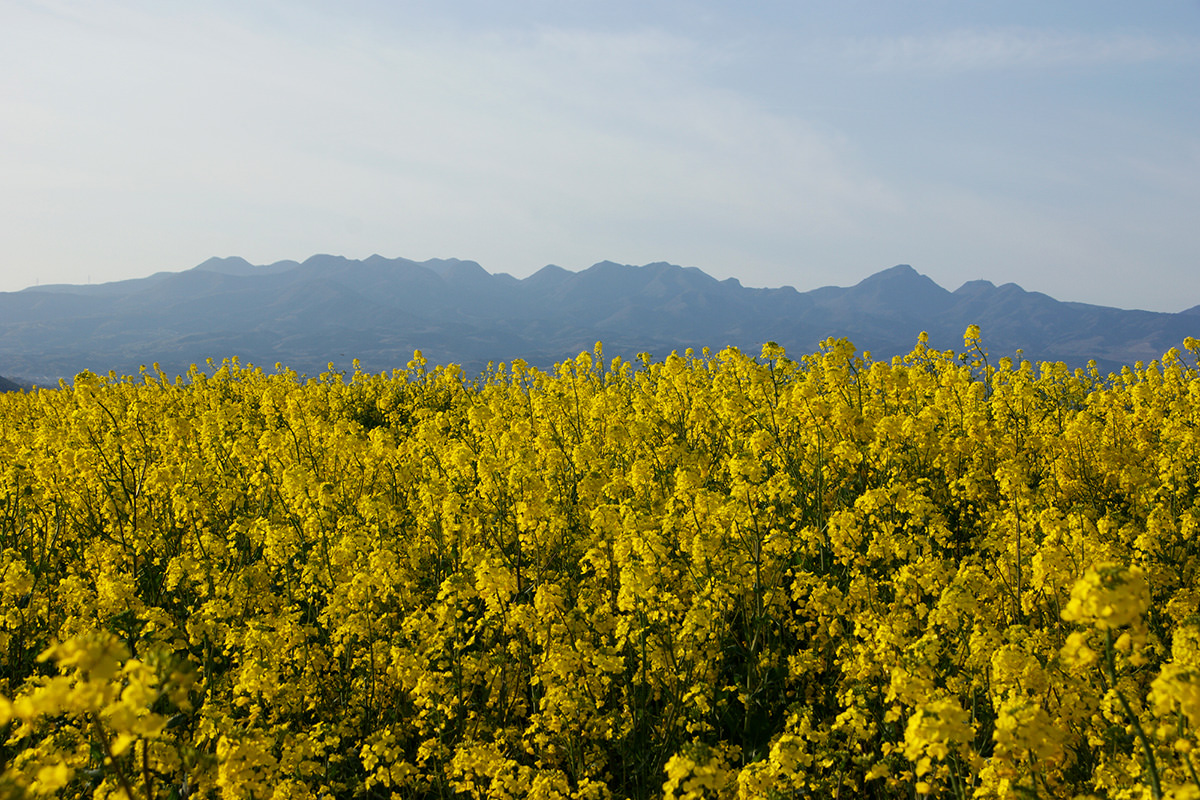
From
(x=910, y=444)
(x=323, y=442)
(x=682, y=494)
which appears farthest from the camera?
(x=323, y=442)

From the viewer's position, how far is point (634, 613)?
15.1 feet

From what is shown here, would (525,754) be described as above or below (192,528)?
below

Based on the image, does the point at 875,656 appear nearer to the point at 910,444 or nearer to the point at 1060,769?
the point at 1060,769

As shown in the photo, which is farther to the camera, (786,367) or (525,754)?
(786,367)

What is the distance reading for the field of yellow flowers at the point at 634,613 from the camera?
2.95m

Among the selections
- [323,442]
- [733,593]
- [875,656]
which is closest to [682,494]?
[733,593]

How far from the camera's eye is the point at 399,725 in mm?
4078

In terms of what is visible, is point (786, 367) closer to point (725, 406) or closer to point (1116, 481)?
point (725, 406)

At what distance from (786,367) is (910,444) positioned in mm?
1498

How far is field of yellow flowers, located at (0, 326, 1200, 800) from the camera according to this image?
9.69 feet

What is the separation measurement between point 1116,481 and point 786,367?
10.7ft

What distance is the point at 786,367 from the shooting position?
7617 mm

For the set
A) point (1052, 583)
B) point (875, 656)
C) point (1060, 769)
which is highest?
point (1052, 583)

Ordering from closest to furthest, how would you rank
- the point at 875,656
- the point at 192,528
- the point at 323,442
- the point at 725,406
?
1. the point at 875,656
2. the point at 192,528
3. the point at 725,406
4. the point at 323,442
